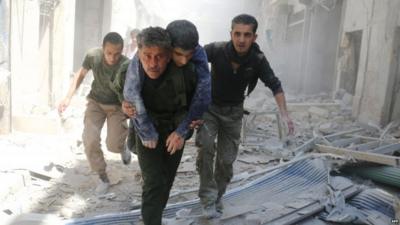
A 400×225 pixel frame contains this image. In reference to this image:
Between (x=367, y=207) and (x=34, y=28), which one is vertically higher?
(x=34, y=28)

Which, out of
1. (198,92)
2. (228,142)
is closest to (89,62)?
(228,142)

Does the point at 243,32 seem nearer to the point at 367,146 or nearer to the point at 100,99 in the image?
the point at 100,99

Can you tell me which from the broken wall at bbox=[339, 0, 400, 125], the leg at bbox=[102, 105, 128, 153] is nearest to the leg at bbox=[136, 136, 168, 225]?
the leg at bbox=[102, 105, 128, 153]

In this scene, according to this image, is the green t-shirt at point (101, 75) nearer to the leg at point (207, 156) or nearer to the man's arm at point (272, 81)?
the leg at point (207, 156)

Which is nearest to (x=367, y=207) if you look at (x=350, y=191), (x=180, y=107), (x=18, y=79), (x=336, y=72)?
(x=350, y=191)

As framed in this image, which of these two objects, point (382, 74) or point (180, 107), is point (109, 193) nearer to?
point (180, 107)

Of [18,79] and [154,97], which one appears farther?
[18,79]

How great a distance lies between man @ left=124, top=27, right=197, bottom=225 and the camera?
8.39 feet

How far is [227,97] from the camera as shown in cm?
368

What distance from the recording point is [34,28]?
24.3 ft

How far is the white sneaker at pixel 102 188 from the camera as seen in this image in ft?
14.8

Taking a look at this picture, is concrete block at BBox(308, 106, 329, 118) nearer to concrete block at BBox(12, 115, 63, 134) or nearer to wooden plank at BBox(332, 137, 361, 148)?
wooden plank at BBox(332, 137, 361, 148)

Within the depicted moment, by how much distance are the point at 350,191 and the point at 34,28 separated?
579cm

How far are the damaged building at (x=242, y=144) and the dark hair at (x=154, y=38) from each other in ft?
5.75
